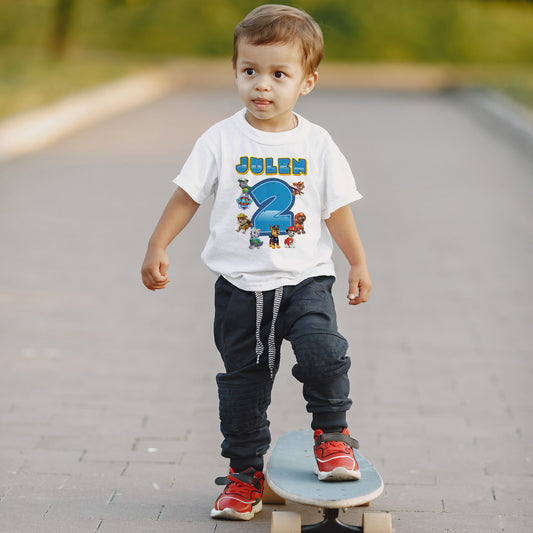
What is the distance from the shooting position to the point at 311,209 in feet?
11.0

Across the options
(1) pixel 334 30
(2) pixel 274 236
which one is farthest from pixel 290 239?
(1) pixel 334 30

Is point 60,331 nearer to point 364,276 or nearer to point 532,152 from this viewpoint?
point 364,276

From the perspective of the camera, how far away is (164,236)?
3344 millimetres

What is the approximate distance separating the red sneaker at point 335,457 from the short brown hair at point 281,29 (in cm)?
117

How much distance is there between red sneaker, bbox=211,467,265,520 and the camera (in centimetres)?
349

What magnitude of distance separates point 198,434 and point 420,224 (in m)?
5.83

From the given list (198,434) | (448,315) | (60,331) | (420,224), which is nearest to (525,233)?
(420,224)

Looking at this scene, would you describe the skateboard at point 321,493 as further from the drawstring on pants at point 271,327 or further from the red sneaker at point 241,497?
the drawstring on pants at point 271,327

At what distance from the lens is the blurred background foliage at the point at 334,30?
38.8 meters

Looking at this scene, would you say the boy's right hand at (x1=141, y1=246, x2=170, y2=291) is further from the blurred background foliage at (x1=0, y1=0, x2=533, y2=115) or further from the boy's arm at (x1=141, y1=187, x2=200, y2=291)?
the blurred background foliage at (x1=0, y1=0, x2=533, y2=115)

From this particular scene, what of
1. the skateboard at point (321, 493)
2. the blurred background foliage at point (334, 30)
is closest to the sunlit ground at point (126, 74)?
the blurred background foliage at point (334, 30)

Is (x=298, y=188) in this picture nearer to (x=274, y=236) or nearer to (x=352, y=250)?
(x=274, y=236)

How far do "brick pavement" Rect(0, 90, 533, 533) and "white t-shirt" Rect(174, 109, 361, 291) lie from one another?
0.88 m

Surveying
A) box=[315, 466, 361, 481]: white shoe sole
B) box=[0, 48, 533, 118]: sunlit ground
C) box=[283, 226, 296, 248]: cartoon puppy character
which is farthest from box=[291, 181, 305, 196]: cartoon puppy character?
box=[0, 48, 533, 118]: sunlit ground
